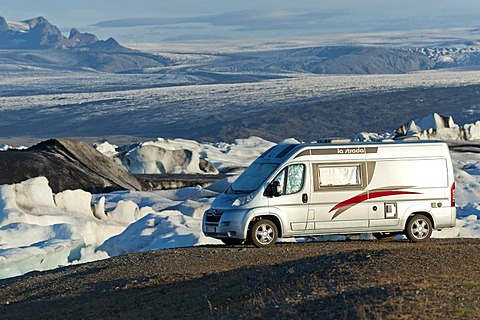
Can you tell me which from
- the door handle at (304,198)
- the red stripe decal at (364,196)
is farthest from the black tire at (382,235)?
the door handle at (304,198)

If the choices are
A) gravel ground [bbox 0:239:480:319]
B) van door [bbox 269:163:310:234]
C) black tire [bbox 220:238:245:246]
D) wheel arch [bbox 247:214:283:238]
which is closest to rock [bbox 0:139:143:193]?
black tire [bbox 220:238:245:246]

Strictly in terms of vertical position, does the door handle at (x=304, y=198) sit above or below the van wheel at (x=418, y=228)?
above

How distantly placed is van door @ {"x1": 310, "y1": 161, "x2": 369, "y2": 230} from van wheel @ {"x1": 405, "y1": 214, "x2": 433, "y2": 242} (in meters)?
0.76

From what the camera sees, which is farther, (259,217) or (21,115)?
(21,115)

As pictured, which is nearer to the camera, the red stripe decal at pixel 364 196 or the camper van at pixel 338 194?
the camper van at pixel 338 194

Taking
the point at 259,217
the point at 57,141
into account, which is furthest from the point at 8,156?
the point at 259,217

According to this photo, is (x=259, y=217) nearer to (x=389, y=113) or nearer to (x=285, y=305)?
(x=285, y=305)

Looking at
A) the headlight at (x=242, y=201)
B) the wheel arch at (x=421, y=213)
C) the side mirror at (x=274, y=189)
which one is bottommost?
the wheel arch at (x=421, y=213)

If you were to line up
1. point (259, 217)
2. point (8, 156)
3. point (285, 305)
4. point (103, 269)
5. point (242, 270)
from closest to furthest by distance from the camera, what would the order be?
point (285, 305) → point (242, 270) → point (103, 269) → point (259, 217) → point (8, 156)

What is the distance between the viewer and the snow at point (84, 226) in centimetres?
1892

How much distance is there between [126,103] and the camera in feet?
378

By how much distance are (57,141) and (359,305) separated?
27613 mm

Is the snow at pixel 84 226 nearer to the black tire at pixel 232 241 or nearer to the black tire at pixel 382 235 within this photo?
the black tire at pixel 382 235

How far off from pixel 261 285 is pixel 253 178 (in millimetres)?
5152
